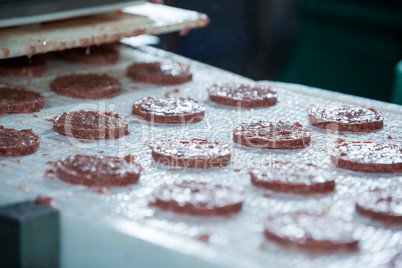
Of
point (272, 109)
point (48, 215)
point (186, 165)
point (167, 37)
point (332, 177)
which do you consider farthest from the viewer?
point (167, 37)

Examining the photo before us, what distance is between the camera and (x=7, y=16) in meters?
2.48

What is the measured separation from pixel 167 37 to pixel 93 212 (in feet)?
11.7

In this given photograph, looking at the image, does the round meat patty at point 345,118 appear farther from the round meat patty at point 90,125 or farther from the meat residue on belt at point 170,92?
the round meat patty at point 90,125

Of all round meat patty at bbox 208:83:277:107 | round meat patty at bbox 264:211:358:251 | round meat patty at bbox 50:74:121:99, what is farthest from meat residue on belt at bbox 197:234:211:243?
round meat patty at bbox 50:74:121:99

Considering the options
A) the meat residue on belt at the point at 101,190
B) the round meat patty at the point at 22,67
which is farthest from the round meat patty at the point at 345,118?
the round meat patty at the point at 22,67

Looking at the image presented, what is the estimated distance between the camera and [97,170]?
5.49 feet

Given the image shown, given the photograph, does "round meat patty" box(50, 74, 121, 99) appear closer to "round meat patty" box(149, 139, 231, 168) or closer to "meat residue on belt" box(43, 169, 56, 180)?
"round meat patty" box(149, 139, 231, 168)

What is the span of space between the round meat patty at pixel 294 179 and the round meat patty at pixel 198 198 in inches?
4.4

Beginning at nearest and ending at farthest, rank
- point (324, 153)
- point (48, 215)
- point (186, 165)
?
1. point (48, 215)
2. point (186, 165)
3. point (324, 153)

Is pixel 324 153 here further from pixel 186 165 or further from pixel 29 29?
pixel 29 29

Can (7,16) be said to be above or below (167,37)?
above

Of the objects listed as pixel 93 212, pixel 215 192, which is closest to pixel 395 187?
pixel 215 192

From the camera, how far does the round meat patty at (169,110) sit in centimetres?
222

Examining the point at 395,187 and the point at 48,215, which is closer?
the point at 48,215
